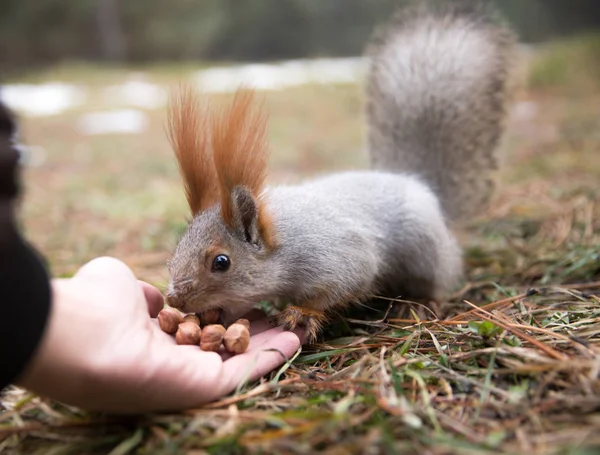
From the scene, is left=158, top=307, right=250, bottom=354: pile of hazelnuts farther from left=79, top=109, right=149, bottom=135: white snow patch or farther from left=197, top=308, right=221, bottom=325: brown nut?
left=79, top=109, right=149, bottom=135: white snow patch

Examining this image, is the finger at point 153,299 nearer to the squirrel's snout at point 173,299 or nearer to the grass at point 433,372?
the squirrel's snout at point 173,299

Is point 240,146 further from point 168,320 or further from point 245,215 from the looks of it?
point 168,320

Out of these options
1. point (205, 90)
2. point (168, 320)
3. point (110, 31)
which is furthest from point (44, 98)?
point (168, 320)

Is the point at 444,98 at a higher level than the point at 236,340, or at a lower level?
higher

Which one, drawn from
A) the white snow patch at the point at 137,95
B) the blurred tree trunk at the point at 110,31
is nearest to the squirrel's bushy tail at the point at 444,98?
the white snow patch at the point at 137,95

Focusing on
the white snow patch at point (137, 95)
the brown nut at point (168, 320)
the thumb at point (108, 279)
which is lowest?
the brown nut at point (168, 320)
